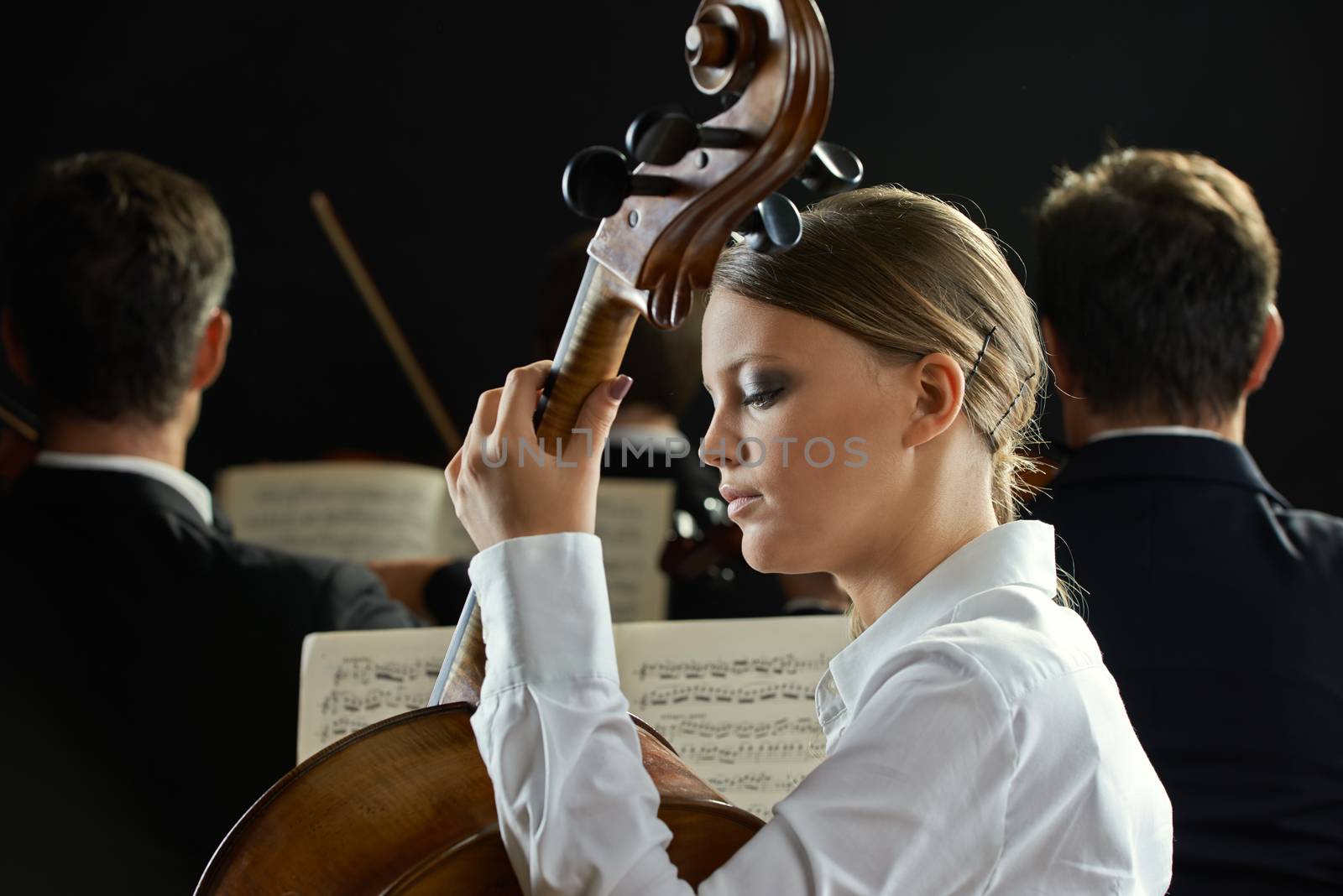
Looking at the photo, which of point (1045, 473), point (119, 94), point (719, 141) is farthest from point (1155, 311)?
point (119, 94)

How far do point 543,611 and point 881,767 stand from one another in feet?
0.82

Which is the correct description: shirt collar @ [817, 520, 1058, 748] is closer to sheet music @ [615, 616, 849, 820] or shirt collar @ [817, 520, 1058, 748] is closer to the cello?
the cello

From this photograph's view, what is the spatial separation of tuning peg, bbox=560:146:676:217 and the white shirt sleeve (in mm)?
317

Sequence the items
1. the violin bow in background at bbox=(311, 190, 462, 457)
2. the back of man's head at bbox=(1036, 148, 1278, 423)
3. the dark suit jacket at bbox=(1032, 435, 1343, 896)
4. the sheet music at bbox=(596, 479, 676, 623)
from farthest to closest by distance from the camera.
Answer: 1. the violin bow in background at bbox=(311, 190, 462, 457)
2. the sheet music at bbox=(596, 479, 676, 623)
3. the back of man's head at bbox=(1036, 148, 1278, 423)
4. the dark suit jacket at bbox=(1032, 435, 1343, 896)

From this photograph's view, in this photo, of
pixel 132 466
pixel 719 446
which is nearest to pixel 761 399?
pixel 719 446

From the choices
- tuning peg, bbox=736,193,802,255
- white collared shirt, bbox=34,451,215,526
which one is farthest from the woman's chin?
white collared shirt, bbox=34,451,215,526

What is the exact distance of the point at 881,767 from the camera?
91 cm

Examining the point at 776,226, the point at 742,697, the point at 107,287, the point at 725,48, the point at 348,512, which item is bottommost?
the point at 348,512

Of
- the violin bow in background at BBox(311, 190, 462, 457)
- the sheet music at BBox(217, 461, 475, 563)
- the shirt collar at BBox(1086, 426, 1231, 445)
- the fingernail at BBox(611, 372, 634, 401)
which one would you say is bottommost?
the sheet music at BBox(217, 461, 475, 563)

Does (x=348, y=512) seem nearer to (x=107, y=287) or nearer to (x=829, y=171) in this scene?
(x=107, y=287)

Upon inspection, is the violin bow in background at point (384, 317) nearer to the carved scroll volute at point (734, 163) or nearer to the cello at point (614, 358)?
the cello at point (614, 358)

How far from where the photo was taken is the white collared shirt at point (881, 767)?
90cm

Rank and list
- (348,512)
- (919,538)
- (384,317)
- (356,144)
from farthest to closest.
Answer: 1. (356,144)
2. (384,317)
3. (348,512)
4. (919,538)

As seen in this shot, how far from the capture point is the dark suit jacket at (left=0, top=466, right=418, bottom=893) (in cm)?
175
